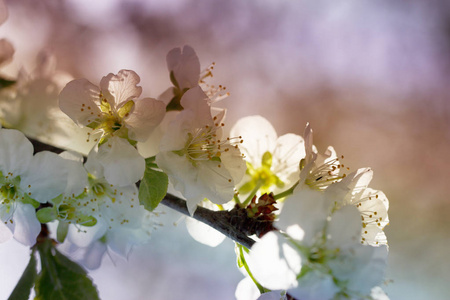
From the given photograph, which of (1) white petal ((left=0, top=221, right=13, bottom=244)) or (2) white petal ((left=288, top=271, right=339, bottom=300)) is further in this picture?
(1) white petal ((left=0, top=221, right=13, bottom=244))

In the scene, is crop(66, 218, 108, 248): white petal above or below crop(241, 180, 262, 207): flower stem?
below

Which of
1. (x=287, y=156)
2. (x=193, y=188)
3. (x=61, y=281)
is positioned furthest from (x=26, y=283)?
(x=287, y=156)

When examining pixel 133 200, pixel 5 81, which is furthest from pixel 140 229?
pixel 5 81

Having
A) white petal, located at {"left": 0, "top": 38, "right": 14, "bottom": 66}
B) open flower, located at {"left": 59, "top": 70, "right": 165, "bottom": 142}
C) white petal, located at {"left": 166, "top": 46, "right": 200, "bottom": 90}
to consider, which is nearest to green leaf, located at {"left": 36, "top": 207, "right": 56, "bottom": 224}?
open flower, located at {"left": 59, "top": 70, "right": 165, "bottom": 142}

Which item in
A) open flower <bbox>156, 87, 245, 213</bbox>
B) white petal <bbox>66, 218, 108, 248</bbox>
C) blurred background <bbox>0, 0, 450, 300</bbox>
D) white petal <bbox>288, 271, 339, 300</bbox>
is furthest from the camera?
blurred background <bbox>0, 0, 450, 300</bbox>

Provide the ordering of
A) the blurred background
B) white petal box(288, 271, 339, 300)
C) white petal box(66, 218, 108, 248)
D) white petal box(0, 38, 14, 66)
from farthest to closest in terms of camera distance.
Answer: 1. the blurred background
2. white petal box(0, 38, 14, 66)
3. white petal box(66, 218, 108, 248)
4. white petal box(288, 271, 339, 300)

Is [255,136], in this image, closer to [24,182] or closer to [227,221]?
[227,221]

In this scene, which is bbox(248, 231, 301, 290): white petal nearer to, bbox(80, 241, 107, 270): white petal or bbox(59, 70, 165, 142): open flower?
bbox(59, 70, 165, 142): open flower
